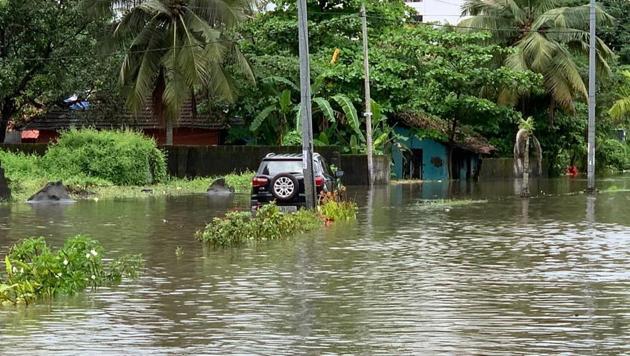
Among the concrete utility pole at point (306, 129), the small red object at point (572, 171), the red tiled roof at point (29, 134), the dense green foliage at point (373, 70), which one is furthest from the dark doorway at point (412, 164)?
the concrete utility pole at point (306, 129)

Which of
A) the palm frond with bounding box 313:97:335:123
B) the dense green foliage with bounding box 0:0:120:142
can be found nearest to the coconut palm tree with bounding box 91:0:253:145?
the dense green foliage with bounding box 0:0:120:142

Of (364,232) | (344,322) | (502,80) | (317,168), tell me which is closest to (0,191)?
(317,168)

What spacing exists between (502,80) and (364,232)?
2996 centimetres

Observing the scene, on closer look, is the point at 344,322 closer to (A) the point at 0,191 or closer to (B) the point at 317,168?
(B) the point at 317,168

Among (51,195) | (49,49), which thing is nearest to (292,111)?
(49,49)

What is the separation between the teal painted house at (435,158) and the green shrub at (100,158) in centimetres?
1712

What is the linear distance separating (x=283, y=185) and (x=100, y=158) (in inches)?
540

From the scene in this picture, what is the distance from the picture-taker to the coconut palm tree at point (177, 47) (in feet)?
130

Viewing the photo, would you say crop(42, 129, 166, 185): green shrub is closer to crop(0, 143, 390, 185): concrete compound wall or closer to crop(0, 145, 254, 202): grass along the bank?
crop(0, 145, 254, 202): grass along the bank

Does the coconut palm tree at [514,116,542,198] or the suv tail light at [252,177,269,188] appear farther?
the coconut palm tree at [514,116,542,198]

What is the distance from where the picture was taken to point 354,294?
1201 cm

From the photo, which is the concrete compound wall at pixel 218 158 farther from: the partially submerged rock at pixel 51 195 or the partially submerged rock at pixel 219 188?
the partially submerged rock at pixel 51 195

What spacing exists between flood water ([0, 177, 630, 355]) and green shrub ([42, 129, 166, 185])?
43.3 feet

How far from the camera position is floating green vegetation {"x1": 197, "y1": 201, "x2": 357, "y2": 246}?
1748 centimetres
